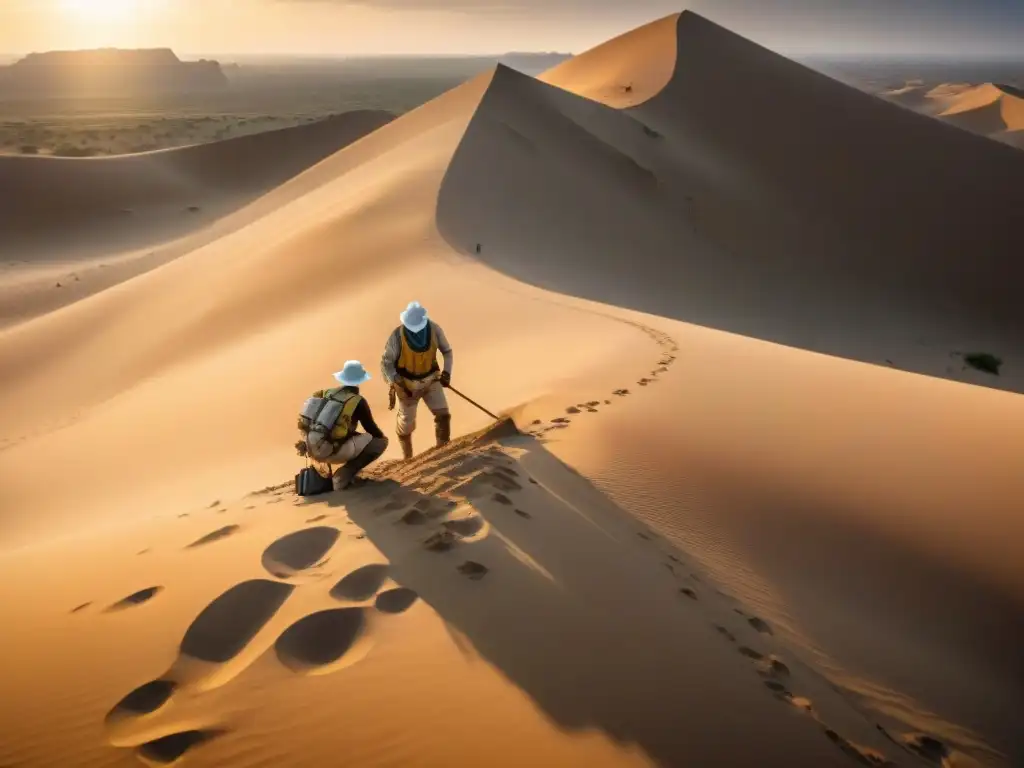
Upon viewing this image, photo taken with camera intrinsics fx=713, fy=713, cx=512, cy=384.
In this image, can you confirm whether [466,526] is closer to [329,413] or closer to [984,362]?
[329,413]

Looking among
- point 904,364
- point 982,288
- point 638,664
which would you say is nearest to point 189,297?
point 638,664

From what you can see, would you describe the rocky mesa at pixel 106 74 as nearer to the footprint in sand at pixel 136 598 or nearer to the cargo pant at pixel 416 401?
the cargo pant at pixel 416 401

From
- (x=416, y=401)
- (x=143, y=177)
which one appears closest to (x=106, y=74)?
(x=143, y=177)

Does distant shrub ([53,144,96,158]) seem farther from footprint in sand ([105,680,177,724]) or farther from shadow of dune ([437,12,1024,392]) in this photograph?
footprint in sand ([105,680,177,724])

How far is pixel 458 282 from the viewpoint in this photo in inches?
415

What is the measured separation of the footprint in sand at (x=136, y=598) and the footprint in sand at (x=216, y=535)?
0.46m

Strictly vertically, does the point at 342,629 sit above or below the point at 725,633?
above

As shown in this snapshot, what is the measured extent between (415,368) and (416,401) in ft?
1.11

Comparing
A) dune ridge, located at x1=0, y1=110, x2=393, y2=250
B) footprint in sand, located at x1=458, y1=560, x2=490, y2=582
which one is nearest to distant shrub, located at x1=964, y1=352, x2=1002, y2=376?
footprint in sand, located at x1=458, y1=560, x2=490, y2=582

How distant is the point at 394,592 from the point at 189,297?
1240cm

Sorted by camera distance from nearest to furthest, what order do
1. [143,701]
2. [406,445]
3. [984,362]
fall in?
[143,701] < [406,445] < [984,362]

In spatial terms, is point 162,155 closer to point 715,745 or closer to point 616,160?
point 616,160

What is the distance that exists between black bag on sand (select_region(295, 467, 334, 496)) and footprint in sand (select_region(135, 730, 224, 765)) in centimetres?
223

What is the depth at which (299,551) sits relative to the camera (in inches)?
145
